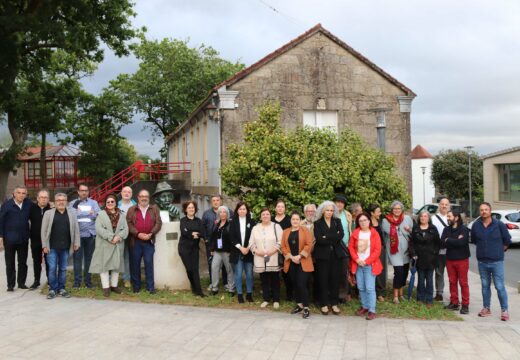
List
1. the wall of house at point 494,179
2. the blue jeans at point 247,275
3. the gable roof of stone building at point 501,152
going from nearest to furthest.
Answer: the blue jeans at point 247,275, the gable roof of stone building at point 501,152, the wall of house at point 494,179

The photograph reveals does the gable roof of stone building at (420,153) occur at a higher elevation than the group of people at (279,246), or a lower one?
higher

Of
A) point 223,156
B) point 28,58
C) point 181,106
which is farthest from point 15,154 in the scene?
point 223,156

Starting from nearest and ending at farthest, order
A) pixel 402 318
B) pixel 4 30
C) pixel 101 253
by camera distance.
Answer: pixel 402 318
pixel 101 253
pixel 4 30

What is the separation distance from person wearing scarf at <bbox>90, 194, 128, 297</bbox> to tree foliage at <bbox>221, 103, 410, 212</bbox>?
2107 millimetres

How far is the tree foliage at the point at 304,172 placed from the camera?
876cm

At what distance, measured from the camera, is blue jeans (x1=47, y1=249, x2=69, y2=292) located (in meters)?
8.41

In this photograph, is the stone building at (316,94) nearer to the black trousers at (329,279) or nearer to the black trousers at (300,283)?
the black trousers at (300,283)

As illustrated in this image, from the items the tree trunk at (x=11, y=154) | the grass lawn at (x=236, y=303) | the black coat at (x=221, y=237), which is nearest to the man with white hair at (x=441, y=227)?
the grass lawn at (x=236, y=303)

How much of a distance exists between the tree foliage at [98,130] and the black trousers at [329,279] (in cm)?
3169

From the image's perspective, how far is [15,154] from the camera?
29.6 meters

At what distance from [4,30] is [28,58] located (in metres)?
5.46

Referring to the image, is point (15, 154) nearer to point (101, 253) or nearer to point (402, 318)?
point (101, 253)

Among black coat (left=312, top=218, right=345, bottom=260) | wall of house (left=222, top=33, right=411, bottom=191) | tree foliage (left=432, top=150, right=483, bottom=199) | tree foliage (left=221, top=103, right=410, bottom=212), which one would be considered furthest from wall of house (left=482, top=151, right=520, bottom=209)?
black coat (left=312, top=218, right=345, bottom=260)

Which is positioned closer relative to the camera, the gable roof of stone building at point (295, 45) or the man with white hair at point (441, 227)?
the man with white hair at point (441, 227)
